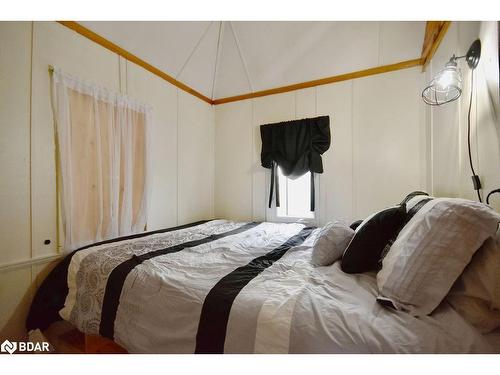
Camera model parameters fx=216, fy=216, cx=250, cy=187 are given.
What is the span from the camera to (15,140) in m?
1.48

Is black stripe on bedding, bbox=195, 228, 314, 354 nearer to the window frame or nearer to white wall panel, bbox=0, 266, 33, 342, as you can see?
white wall panel, bbox=0, 266, 33, 342

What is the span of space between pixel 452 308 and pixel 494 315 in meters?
0.11

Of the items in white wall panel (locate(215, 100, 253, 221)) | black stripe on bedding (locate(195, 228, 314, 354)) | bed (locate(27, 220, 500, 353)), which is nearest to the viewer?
bed (locate(27, 220, 500, 353))

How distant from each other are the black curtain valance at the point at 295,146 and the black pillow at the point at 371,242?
1.70m

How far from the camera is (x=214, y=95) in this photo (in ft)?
11.2

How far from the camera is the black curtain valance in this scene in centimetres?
277

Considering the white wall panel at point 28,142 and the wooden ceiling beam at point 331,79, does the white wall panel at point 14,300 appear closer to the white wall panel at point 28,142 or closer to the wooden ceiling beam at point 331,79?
the white wall panel at point 28,142

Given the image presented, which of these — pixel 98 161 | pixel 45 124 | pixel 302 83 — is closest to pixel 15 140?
pixel 45 124

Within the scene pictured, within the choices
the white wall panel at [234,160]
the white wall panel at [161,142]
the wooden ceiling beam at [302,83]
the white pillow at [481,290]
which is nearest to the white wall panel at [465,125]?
the wooden ceiling beam at [302,83]

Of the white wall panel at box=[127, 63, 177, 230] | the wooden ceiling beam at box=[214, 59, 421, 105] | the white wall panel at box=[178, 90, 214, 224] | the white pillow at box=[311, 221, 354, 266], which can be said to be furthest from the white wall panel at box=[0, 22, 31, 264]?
the wooden ceiling beam at box=[214, 59, 421, 105]

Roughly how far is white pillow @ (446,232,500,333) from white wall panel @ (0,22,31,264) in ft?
8.03
